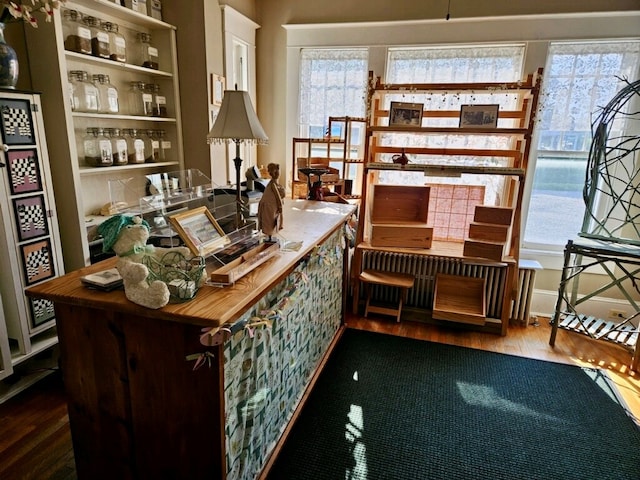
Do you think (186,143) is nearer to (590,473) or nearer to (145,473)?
(145,473)

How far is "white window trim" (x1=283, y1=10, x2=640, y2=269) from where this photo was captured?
9.53 ft

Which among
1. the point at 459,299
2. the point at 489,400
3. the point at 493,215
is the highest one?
the point at 493,215

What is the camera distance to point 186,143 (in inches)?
122

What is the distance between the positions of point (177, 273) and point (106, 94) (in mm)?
1904

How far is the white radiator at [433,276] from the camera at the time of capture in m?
3.17

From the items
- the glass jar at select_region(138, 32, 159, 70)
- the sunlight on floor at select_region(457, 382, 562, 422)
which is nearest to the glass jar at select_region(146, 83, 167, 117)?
the glass jar at select_region(138, 32, 159, 70)

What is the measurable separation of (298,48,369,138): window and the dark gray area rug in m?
1.96

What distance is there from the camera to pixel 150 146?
9.57ft

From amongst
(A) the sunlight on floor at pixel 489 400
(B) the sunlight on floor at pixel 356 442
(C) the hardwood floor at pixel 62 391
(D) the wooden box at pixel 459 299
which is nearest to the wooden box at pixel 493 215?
(D) the wooden box at pixel 459 299

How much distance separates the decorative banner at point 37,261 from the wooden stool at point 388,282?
210 centimetres

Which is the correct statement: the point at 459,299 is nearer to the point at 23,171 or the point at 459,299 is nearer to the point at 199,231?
the point at 199,231

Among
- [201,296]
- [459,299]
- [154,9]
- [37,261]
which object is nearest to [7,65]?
[37,261]

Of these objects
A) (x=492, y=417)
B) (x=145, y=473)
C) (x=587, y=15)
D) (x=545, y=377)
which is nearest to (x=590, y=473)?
(x=492, y=417)

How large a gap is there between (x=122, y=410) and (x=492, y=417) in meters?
1.80
